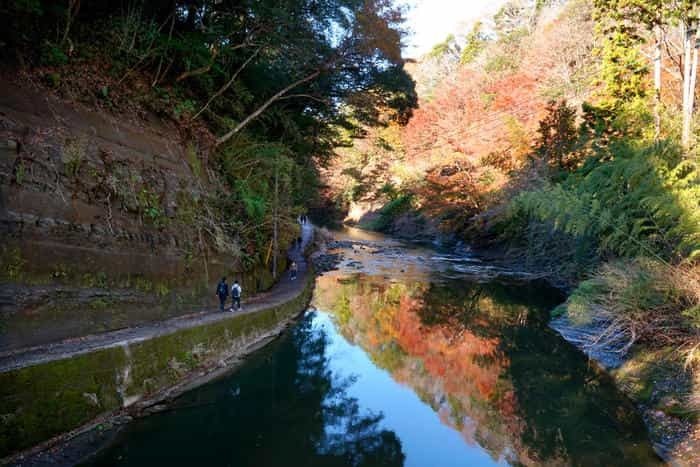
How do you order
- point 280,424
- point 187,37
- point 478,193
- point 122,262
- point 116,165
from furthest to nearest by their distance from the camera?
point 478,193 < point 187,37 < point 116,165 < point 122,262 < point 280,424

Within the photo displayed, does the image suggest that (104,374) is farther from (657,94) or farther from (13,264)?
(657,94)

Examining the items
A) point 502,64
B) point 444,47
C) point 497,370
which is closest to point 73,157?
point 497,370

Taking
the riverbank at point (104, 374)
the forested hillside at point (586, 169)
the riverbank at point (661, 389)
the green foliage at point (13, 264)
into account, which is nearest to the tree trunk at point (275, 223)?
the riverbank at point (104, 374)

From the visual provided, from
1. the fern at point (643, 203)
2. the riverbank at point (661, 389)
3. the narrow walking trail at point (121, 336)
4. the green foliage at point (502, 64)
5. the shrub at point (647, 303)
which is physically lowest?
the riverbank at point (661, 389)

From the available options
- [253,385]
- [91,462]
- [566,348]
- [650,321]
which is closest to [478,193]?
[566,348]

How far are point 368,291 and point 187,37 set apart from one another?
48.8ft

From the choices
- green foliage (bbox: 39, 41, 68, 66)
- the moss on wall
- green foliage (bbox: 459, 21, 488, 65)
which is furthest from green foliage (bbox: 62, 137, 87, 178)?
green foliage (bbox: 459, 21, 488, 65)

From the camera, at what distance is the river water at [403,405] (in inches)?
342

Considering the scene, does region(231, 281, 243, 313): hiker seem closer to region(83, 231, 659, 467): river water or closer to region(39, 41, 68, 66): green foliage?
region(83, 231, 659, 467): river water

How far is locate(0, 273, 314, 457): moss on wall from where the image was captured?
7277 millimetres

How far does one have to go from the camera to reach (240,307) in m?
14.5

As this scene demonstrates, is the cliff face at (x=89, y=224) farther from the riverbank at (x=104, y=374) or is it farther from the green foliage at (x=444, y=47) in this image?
the green foliage at (x=444, y=47)

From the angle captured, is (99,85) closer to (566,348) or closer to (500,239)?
(566,348)

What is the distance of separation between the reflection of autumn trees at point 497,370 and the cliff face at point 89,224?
23.4 ft
